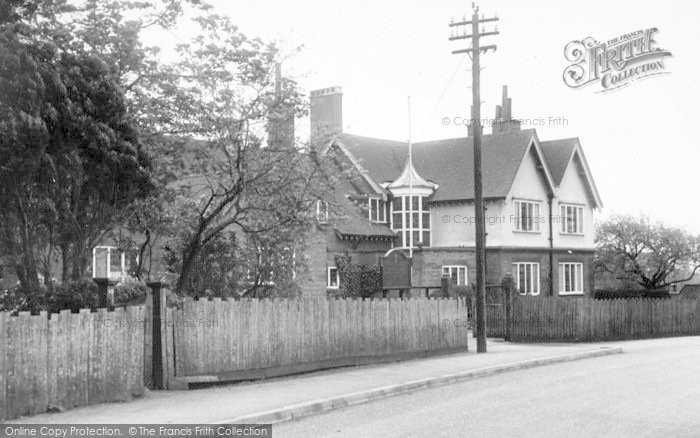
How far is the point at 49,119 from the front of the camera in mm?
16234

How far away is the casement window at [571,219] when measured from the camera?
52625 millimetres

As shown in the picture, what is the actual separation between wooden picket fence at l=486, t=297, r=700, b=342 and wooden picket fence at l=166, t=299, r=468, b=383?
8.82 m

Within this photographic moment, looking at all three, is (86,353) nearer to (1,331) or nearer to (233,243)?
(1,331)

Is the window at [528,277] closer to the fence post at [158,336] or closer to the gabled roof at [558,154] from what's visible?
the gabled roof at [558,154]

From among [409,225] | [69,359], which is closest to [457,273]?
[409,225]

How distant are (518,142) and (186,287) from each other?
94.4 ft

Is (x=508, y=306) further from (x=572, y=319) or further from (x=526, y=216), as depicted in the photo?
(x=526, y=216)

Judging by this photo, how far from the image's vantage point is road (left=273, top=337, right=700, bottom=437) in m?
11.9

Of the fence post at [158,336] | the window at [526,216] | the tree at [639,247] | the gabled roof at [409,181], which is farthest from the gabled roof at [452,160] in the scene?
the fence post at [158,336]

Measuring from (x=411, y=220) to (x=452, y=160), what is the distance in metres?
4.58

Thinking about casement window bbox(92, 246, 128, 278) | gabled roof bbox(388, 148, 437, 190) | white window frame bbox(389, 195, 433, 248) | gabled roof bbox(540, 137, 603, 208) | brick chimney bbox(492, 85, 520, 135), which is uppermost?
brick chimney bbox(492, 85, 520, 135)

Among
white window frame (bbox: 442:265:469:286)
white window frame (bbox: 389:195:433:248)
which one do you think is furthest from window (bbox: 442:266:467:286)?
white window frame (bbox: 389:195:433:248)

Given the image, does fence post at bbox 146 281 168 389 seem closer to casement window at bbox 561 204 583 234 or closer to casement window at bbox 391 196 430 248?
casement window at bbox 391 196 430 248

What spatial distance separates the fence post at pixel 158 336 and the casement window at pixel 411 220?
34.6 metres
